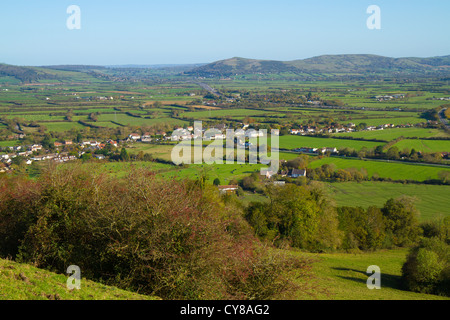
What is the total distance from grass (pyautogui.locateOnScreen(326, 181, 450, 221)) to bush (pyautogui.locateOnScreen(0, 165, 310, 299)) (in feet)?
68.5

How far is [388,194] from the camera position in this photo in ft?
97.3

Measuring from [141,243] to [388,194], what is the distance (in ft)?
87.4

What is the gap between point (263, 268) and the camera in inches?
305

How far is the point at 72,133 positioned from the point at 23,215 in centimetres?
4610

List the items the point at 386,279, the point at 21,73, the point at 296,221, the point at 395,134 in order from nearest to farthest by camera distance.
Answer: the point at 386,279 < the point at 296,221 < the point at 395,134 < the point at 21,73

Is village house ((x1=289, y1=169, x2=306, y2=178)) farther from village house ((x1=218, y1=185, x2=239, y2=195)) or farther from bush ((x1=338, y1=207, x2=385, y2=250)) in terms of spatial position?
bush ((x1=338, y1=207, x2=385, y2=250))

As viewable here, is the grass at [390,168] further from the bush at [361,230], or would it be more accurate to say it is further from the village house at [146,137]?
the village house at [146,137]

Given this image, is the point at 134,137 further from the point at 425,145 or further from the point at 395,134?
the point at 425,145

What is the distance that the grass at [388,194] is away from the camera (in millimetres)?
26922

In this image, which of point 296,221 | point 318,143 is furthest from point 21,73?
point 296,221

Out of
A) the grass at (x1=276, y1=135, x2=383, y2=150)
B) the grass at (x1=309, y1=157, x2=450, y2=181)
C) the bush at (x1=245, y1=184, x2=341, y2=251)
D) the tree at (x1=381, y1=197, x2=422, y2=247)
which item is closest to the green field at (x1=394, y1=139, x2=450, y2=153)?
the grass at (x1=276, y1=135, x2=383, y2=150)

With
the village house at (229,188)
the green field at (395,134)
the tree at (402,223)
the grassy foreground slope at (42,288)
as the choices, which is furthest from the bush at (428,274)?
the green field at (395,134)

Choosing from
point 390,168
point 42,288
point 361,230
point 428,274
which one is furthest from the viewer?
point 390,168

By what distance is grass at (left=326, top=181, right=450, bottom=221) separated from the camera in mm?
26922
